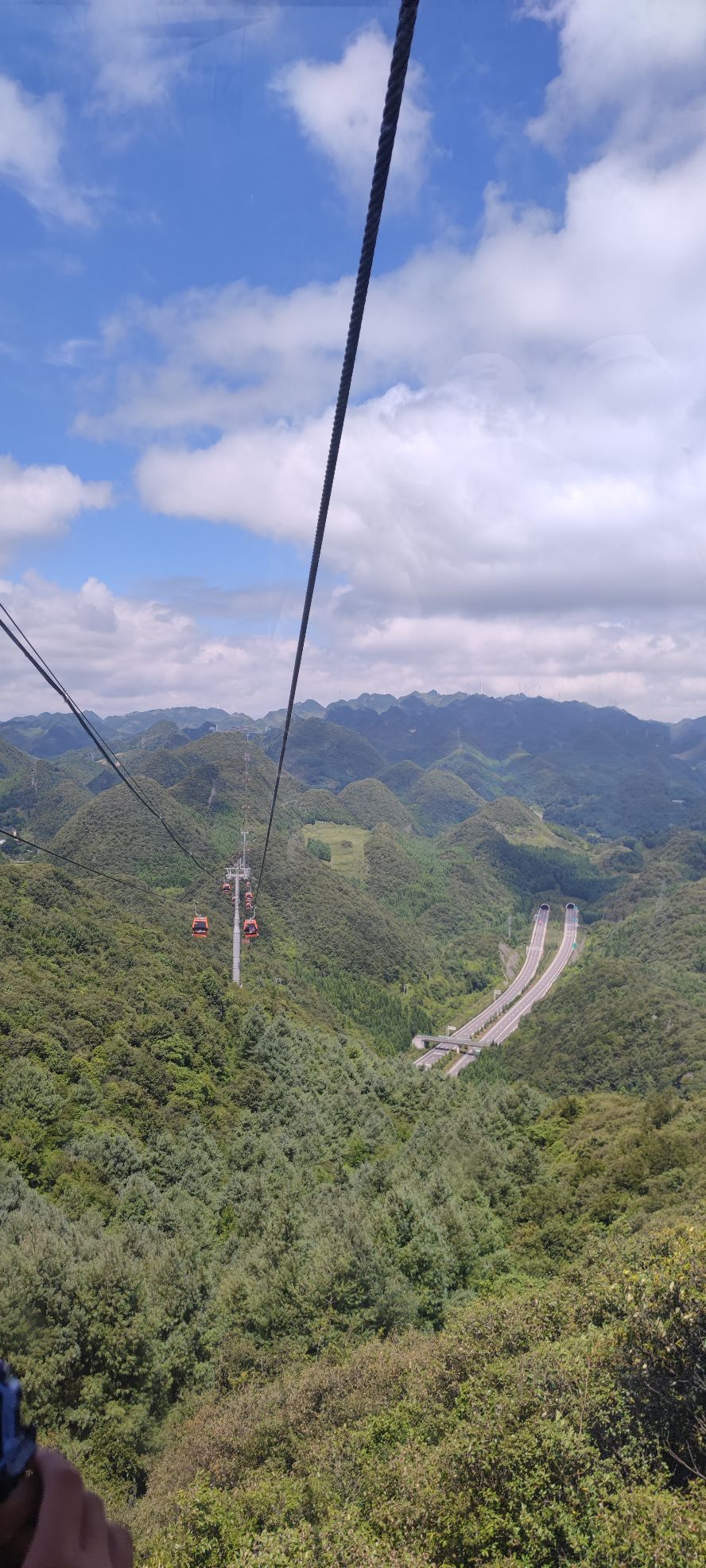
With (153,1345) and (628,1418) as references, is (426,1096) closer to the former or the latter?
(153,1345)

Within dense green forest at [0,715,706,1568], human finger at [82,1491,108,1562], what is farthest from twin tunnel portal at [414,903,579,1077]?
human finger at [82,1491,108,1562]

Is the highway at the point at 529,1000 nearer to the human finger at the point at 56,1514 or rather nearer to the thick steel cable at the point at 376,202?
the thick steel cable at the point at 376,202

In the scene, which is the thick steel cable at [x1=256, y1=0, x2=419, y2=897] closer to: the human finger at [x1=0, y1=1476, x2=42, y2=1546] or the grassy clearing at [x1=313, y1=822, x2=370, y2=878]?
the human finger at [x1=0, y1=1476, x2=42, y2=1546]

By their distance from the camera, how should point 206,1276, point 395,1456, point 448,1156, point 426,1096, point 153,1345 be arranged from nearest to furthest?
point 395,1456
point 153,1345
point 206,1276
point 448,1156
point 426,1096

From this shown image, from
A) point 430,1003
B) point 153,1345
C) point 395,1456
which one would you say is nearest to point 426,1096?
point 153,1345

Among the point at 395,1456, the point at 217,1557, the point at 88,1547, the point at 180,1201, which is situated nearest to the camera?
the point at 88,1547

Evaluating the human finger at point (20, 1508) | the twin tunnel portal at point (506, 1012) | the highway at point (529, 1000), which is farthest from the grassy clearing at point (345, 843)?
the human finger at point (20, 1508)
